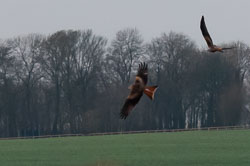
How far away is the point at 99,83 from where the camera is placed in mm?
86188

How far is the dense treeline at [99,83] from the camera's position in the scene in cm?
7869

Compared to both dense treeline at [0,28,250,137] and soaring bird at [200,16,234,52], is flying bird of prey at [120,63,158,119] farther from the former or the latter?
dense treeline at [0,28,250,137]

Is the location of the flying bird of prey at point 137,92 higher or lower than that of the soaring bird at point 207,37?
lower

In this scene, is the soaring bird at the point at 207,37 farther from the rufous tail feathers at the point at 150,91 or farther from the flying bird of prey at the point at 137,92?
the rufous tail feathers at the point at 150,91

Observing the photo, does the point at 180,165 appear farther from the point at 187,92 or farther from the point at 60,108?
the point at 60,108

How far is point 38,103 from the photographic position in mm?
91062

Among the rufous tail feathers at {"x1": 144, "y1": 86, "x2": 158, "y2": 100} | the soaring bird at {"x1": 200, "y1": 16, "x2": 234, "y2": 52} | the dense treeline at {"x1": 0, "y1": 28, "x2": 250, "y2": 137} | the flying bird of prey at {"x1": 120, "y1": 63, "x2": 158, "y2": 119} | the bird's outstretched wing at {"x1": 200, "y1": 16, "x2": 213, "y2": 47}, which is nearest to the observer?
the rufous tail feathers at {"x1": 144, "y1": 86, "x2": 158, "y2": 100}

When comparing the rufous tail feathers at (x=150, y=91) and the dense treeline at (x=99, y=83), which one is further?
the dense treeline at (x=99, y=83)

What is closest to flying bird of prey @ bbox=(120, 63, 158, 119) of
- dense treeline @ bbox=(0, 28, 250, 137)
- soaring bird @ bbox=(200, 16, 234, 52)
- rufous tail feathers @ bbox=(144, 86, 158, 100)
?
rufous tail feathers @ bbox=(144, 86, 158, 100)

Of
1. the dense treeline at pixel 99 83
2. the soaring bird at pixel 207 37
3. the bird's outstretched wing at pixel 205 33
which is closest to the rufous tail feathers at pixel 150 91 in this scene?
the soaring bird at pixel 207 37

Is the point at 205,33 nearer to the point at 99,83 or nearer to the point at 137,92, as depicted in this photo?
the point at 137,92

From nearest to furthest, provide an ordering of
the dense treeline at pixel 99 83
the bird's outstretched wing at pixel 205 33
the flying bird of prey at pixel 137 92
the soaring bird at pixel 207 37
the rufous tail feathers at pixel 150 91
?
1. the rufous tail feathers at pixel 150 91
2. the flying bird of prey at pixel 137 92
3. the soaring bird at pixel 207 37
4. the bird's outstretched wing at pixel 205 33
5. the dense treeline at pixel 99 83

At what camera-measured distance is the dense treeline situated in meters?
78.7

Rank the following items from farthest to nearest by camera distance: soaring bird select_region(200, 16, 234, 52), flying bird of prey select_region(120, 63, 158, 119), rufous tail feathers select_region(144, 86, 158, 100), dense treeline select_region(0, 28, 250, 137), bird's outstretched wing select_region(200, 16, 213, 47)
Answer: dense treeline select_region(0, 28, 250, 137), bird's outstretched wing select_region(200, 16, 213, 47), soaring bird select_region(200, 16, 234, 52), flying bird of prey select_region(120, 63, 158, 119), rufous tail feathers select_region(144, 86, 158, 100)
